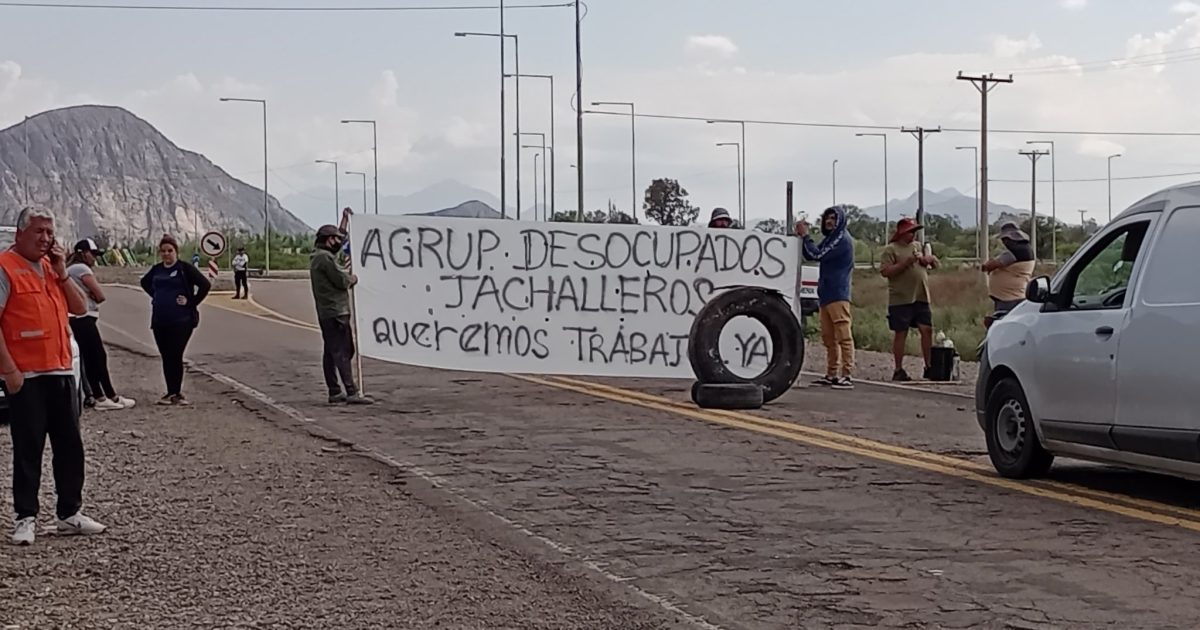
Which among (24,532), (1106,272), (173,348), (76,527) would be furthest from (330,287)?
(1106,272)

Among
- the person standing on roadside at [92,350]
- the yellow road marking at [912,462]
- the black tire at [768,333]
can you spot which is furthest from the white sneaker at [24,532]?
the black tire at [768,333]

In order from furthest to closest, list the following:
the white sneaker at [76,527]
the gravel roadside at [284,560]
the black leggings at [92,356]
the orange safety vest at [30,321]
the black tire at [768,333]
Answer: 1. the black leggings at [92,356]
2. the black tire at [768,333]
3. the white sneaker at [76,527]
4. the orange safety vest at [30,321]
5. the gravel roadside at [284,560]

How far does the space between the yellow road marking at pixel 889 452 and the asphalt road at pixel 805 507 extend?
0.03 m

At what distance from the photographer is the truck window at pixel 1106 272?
9250 millimetres

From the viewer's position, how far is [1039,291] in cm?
A: 998

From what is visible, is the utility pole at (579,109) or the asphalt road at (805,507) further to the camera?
the utility pole at (579,109)

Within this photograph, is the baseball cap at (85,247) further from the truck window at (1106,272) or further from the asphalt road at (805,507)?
the truck window at (1106,272)

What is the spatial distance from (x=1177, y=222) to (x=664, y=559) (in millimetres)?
3581

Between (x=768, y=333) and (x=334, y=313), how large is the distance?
4.36 metres

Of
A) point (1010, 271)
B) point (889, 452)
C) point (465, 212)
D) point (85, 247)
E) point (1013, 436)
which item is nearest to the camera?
point (1013, 436)

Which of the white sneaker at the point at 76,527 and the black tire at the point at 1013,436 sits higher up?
the black tire at the point at 1013,436

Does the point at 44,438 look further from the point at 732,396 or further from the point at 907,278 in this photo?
the point at 907,278

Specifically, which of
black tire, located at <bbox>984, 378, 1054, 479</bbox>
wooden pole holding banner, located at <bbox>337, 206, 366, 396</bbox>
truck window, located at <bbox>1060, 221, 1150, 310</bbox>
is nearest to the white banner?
wooden pole holding banner, located at <bbox>337, 206, 366, 396</bbox>

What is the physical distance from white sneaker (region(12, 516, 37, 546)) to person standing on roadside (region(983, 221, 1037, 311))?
10.4 meters
